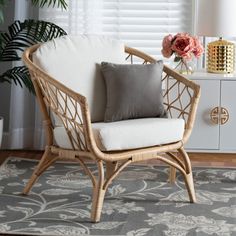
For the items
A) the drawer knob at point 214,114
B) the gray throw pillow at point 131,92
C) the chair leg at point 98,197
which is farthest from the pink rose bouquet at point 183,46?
the chair leg at point 98,197

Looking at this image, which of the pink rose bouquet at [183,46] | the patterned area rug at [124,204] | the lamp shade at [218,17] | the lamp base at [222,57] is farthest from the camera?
the lamp base at [222,57]

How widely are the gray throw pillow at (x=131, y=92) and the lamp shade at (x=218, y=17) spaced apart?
0.78 meters

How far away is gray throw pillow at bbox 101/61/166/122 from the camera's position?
370cm

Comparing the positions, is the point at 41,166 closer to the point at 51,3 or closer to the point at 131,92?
the point at 131,92

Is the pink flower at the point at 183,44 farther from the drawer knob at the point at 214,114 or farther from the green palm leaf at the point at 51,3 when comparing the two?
the green palm leaf at the point at 51,3

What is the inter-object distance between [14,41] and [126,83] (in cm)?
145

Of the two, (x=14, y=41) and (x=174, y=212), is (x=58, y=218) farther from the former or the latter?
(x=14, y=41)

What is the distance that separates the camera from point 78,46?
384 cm

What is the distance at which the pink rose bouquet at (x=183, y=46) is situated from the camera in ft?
13.9

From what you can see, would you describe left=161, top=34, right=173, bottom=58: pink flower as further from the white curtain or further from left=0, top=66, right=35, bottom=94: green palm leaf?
the white curtain

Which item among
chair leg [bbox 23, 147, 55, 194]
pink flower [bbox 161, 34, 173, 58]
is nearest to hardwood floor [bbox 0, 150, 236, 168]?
pink flower [bbox 161, 34, 173, 58]

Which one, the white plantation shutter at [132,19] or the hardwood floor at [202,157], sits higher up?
the white plantation shutter at [132,19]

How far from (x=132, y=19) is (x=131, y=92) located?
1.46 meters

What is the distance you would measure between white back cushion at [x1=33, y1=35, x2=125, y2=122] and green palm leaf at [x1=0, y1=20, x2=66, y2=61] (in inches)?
28.6
